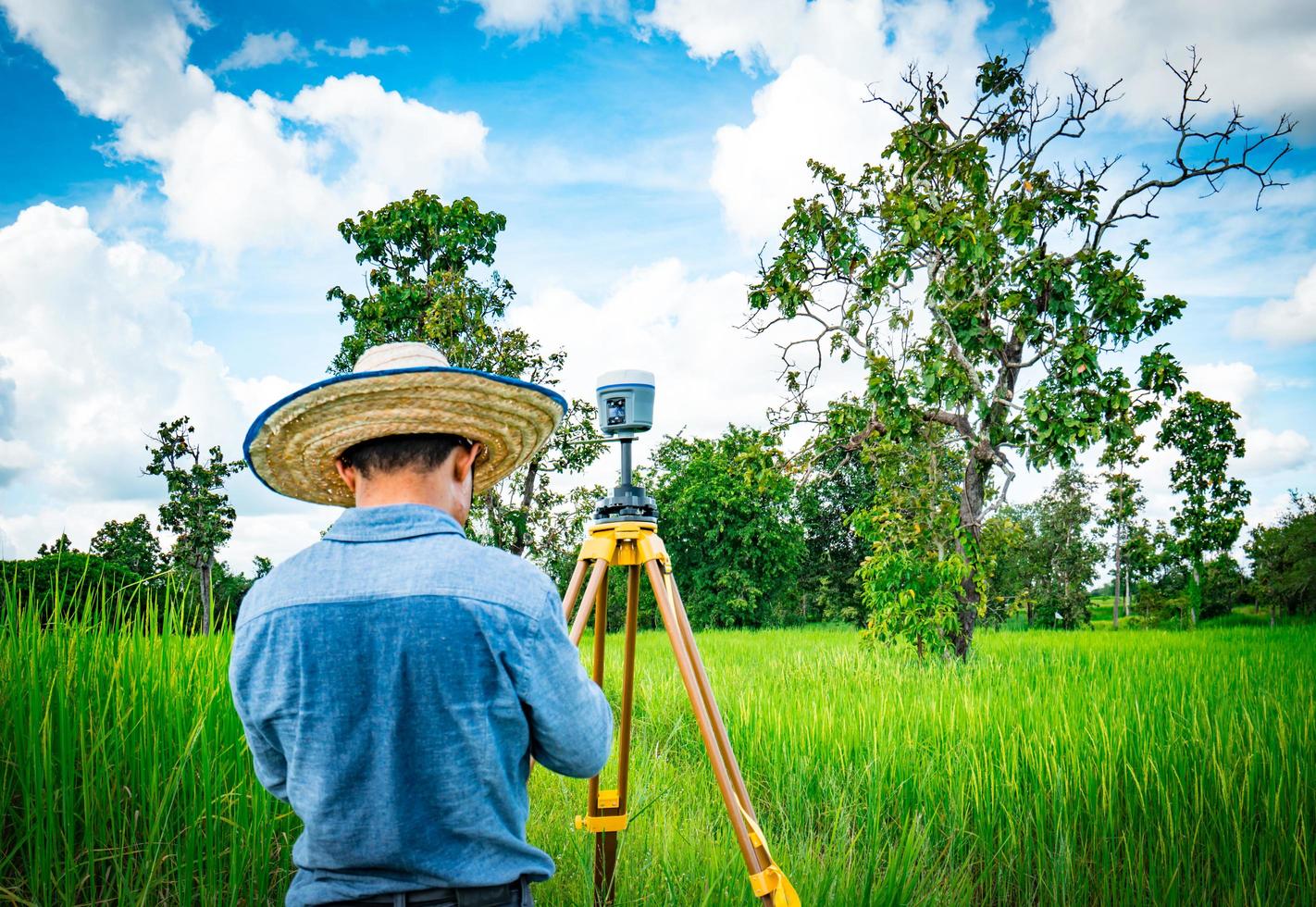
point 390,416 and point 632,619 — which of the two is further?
point 632,619

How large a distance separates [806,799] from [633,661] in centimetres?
187

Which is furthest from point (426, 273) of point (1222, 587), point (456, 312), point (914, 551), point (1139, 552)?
point (1222, 587)

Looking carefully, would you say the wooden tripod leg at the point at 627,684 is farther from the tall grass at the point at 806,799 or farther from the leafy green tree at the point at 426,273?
the leafy green tree at the point at 426,273

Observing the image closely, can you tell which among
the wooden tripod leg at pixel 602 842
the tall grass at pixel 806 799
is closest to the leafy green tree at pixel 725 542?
the tall grass at pixel 806 799

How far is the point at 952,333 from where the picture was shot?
6.66 m

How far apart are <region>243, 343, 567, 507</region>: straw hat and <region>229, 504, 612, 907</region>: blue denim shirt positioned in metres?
0.35

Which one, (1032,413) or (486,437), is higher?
(1032,413)

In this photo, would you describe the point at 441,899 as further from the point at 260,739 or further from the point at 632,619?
the point at 632,619

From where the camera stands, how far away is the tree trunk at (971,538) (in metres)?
7.21

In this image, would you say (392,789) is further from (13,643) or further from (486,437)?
(13,643)

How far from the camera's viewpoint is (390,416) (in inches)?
64.5

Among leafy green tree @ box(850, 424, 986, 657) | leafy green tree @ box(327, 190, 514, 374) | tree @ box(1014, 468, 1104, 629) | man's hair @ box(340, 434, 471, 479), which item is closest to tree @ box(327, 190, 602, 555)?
leafy green tree @ box(327, 190, 514, 374)

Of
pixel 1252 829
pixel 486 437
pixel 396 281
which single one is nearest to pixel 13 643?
pixel 486 437

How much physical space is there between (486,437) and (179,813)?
1859 mm
